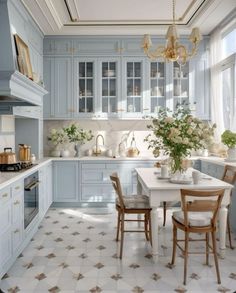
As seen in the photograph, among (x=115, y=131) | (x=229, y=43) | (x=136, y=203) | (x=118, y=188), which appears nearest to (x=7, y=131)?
(x=115, y=131)

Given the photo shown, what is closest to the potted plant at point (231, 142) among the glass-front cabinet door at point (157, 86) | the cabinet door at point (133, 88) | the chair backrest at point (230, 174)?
the chair backrest at point (230, 174)

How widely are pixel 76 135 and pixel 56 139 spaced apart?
0.37 metres

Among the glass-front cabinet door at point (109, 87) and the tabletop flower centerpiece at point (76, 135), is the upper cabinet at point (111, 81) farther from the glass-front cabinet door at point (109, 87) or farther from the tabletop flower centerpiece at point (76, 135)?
the tabletop flower centerpiece at point (76, 135)

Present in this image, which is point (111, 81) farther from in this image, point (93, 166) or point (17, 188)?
point (17, 188)

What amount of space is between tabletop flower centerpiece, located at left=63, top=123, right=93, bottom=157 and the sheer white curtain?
7.36 ft

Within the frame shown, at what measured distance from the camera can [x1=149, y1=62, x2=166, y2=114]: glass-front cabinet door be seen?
18.5ft

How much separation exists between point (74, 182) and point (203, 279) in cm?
302

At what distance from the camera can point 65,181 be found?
5.33 metres

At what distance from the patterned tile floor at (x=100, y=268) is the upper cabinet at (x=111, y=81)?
92.4 inches

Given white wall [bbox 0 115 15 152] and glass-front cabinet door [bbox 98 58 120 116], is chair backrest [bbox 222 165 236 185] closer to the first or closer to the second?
glass-front cabinet door [bbox 98 58 120 116]

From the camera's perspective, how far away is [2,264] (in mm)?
2682

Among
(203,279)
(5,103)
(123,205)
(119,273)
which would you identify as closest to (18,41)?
(5,103)

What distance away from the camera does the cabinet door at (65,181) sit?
17.4ft

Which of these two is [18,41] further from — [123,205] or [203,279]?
[203,279]
